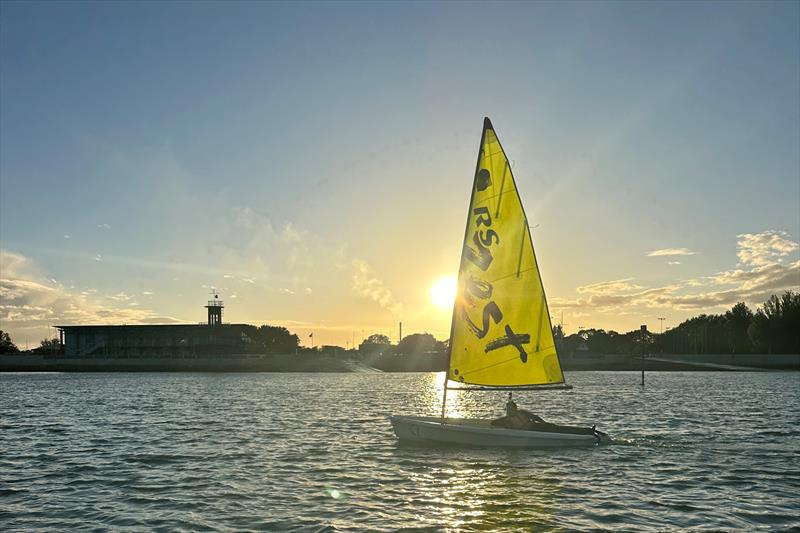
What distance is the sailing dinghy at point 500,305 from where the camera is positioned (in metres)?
32.0

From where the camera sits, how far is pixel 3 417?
55.7 metres

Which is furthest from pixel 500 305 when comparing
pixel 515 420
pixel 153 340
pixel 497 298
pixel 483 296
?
pixel 153 340

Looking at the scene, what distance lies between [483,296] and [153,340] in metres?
172

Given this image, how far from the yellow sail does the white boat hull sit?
9.22 ft

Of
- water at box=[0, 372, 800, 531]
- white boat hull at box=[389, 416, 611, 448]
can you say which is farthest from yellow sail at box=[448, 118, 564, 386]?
water at box=[0, 372, 800, 531]

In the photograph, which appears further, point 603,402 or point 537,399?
point 537,399

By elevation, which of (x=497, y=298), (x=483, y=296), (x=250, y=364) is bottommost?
(x=250, y=364)

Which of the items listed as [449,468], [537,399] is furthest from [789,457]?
[537,399]

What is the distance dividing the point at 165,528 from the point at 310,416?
36.3m

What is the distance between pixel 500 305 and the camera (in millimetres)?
32969

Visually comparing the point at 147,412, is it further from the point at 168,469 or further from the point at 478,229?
the point at 478,229

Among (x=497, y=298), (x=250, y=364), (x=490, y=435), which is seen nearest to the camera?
(x=497, y=298)

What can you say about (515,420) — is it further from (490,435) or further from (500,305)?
(500,305)

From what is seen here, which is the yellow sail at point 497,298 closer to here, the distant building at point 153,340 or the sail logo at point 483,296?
the sail logo at point 483,296
